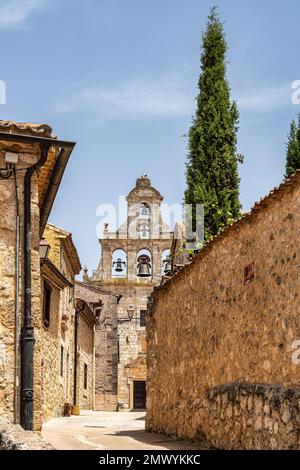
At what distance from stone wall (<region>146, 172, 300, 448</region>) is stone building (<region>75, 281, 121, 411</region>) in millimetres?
28694

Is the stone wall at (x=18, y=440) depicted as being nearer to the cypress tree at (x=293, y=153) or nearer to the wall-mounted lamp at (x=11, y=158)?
the wall-mounted lamp at (x=11, y=158)

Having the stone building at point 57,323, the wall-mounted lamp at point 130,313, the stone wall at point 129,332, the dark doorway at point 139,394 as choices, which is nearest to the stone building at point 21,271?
the stone building at point 57,323

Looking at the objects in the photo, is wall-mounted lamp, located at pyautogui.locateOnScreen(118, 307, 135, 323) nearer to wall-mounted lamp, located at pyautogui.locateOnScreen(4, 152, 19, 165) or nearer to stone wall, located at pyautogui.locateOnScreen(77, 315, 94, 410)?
stone wall, located at pyautogui.locateOnScreen(77, 315, 94, 410)

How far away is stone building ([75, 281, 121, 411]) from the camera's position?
44.1 m

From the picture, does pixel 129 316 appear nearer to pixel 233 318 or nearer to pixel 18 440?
pixel 233 318

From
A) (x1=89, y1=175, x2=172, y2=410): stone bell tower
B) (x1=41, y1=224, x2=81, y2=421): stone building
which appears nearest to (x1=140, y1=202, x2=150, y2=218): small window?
(x1=89, y1=175, x2=172, y2=410): stone bell tower

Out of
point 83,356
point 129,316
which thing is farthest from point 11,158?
point 129,316

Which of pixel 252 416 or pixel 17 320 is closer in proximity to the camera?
pixel 252 416

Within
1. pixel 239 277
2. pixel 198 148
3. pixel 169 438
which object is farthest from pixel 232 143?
pixel 239 277

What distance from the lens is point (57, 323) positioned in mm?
23328

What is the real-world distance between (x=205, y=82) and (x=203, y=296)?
1138 centimetres

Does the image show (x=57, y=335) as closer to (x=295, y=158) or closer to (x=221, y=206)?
(x=221, y=206)

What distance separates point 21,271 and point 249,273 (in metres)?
2.99

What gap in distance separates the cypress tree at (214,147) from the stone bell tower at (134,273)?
2418 centimetres
